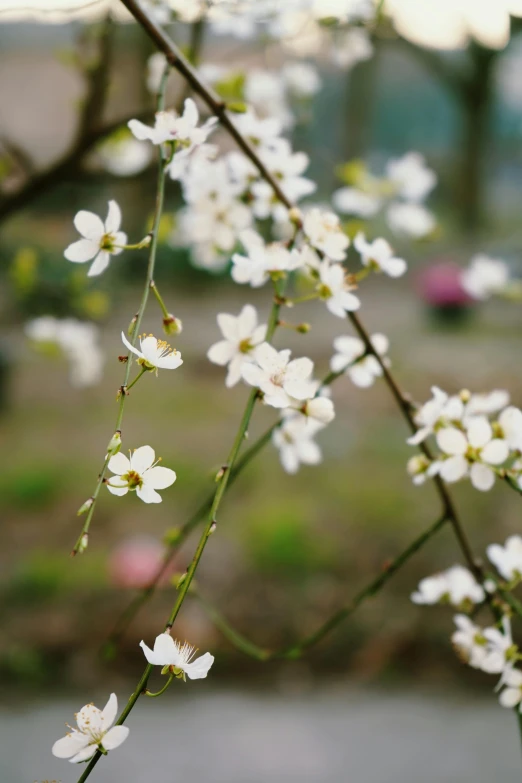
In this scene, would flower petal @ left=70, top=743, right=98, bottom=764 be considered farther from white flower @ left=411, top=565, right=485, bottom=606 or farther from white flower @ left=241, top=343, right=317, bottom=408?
white flower @ left=411, top=565, right=485, bottom=606

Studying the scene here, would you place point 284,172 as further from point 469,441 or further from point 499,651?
point 499,651

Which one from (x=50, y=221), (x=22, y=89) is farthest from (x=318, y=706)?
(x=22, y=89)

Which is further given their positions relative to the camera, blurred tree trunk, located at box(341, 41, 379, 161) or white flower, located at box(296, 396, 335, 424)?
blurred tree trunk, located at box(341, 41, 379, 161)

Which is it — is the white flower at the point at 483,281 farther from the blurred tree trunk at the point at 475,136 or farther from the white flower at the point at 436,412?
the blurred tree trunk at the point at 475,136

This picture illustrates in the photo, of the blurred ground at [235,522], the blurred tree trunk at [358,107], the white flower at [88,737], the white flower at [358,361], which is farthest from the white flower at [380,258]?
the blurred tree trunk at [358,107]

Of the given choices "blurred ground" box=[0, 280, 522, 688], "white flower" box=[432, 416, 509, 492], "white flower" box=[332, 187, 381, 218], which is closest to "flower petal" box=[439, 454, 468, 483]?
"white flower" box=[432, 416, 509, 492]

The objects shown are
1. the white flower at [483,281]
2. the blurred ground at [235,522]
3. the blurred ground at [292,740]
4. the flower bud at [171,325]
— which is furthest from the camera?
the blurred ground at [235,522]
